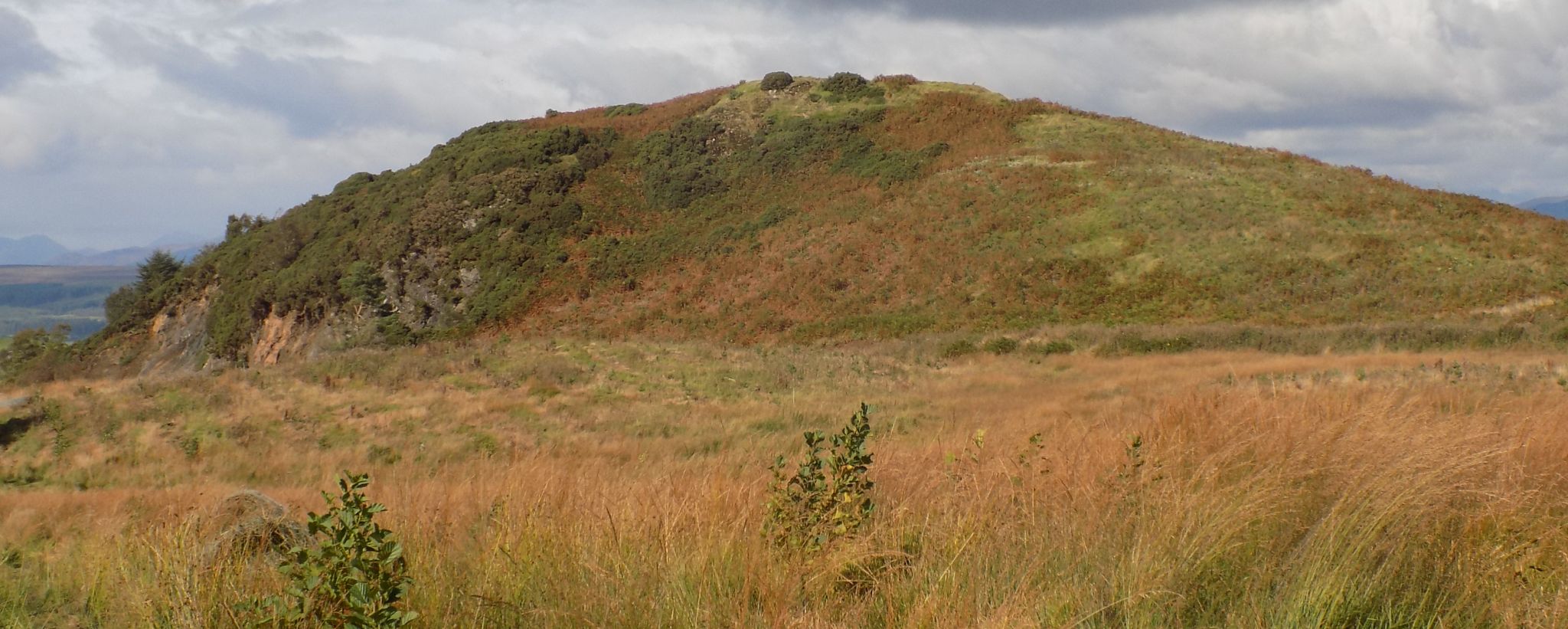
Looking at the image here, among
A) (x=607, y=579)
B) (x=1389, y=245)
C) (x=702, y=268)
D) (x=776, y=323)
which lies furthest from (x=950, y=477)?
(x=702, y=268)

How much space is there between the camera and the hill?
2778 cm

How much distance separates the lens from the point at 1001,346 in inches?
916

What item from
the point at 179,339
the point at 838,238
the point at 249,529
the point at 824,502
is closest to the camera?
the point at 249,529

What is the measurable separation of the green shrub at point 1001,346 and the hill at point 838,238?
472 centimetres

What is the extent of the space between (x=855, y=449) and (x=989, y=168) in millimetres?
36551

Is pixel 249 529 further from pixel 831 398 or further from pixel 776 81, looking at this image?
pixel 776 81

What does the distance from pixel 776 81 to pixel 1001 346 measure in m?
31.9

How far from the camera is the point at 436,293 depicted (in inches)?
1431

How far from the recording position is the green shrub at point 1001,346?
22.9 metres

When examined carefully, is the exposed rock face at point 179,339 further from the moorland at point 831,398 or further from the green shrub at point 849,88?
the green shrub at point 849,88

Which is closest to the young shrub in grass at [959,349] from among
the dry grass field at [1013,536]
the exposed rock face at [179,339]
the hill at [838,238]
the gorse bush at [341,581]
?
the hill at [838,238]

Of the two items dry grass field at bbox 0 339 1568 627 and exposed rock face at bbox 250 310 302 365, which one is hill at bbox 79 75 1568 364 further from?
dry grass field at bbox 0 339 1568 627

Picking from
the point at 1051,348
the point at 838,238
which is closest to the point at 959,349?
A: the point at 1051,348

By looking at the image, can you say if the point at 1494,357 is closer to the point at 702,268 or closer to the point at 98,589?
the point at 98,589
